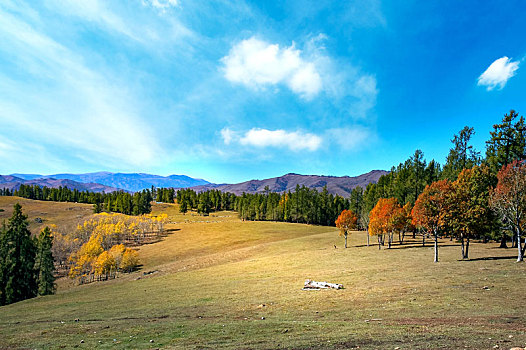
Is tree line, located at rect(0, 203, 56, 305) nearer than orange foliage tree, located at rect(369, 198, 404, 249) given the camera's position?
Yes

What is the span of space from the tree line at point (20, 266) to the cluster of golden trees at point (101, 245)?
1177cm

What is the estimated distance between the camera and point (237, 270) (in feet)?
149

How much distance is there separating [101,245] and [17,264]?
151 feet

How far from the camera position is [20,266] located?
178 feet

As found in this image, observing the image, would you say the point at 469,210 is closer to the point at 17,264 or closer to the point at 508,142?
the point at 508,142

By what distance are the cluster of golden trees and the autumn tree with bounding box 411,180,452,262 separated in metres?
72.3

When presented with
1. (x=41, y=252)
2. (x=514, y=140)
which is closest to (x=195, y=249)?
(x=41, y=252)

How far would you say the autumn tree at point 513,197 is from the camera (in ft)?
102

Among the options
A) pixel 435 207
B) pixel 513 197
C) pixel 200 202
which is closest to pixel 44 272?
pixel 435 207

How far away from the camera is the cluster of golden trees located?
70969 mm

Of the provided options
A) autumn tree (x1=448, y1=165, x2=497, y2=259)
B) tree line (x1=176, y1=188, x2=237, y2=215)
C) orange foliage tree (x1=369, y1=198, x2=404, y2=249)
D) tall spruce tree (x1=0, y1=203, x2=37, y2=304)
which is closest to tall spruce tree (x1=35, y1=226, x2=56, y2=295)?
tall spruce tree (x1=0, y1=203, x2=37, y2=304)

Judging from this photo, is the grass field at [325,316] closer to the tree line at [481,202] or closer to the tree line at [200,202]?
the tree line at [481,202]

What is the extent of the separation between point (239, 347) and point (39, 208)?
748 feet

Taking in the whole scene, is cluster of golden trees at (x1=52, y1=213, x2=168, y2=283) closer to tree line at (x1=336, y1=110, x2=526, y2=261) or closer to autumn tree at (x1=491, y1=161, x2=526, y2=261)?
tree line at (x1=336, y1=110, x2=526, y2=261)
